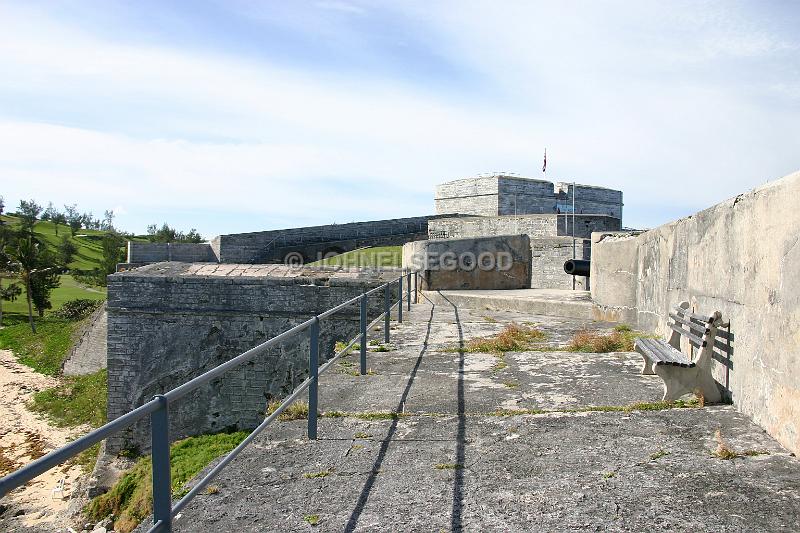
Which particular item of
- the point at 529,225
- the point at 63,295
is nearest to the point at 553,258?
the point at 529,225

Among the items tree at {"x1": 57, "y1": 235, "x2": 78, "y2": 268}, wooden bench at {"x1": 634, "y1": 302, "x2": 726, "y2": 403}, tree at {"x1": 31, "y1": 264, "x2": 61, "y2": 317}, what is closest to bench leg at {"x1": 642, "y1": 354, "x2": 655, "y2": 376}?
wooden bench at {"x1": 634, "y1": 302, "x2": 726, "y2": 403}

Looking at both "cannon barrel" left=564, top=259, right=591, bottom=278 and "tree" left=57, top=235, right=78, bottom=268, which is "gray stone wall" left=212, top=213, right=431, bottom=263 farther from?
"tree" left=57, top=235, right=78, bottom=268

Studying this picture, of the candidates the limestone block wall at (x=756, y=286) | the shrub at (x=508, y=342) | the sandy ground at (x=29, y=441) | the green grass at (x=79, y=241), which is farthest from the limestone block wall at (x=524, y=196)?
the limestone block wall at (x=756, y=286)

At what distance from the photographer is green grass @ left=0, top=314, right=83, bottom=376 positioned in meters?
27.2

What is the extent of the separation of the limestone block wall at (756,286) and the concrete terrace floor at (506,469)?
217 millimetres

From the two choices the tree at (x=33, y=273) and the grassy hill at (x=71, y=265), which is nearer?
the tree at (x=33, y=273)

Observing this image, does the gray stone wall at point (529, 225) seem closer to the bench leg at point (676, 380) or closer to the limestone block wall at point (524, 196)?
the limestone block wall at point (524, 196)

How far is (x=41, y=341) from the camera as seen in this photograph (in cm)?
3088

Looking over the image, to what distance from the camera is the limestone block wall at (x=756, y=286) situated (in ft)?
11.3

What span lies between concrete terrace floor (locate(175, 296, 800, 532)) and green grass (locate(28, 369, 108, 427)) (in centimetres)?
1620

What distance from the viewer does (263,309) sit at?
12406mm

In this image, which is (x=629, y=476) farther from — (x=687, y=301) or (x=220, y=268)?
(x=220, y=268)

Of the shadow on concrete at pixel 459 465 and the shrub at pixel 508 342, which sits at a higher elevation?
the shrub at pixel 508 342

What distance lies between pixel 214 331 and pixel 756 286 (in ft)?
34.3
